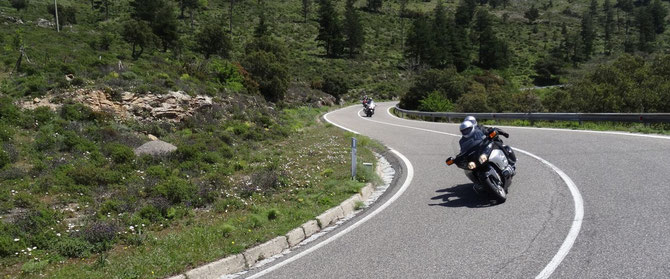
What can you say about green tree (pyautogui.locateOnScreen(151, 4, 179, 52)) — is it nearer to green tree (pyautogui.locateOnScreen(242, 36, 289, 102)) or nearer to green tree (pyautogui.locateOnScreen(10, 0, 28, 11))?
green tree (pyautogui.locateOnScreen(242, 36, 289, 102))

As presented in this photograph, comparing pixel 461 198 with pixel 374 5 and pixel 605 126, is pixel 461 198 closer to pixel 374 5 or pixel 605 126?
pixel 605 126

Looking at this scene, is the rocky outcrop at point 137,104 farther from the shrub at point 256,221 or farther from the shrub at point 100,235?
the shrub at point 256,221

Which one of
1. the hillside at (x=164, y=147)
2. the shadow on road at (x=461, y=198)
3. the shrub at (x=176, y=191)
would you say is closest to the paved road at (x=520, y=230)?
the shadow on road at (x=461, y=198)

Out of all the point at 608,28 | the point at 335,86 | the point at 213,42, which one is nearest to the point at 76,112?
the point at 213,42

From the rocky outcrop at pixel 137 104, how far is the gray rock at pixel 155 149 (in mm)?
3803

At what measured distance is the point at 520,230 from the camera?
5625mm

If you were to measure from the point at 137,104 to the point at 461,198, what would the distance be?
1438 centimetres

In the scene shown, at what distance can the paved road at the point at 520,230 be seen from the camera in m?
4.54

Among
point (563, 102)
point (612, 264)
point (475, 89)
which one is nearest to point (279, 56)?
point (475, 89)

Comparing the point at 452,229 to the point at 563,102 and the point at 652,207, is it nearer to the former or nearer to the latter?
the point at 652,207

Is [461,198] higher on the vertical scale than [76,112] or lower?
lower

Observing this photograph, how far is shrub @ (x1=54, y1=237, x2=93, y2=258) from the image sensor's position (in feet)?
19.7

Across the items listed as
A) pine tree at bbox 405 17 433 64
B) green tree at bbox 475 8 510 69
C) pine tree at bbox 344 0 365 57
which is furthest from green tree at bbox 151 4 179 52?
Result: green tree at bbox 475 8 510 69

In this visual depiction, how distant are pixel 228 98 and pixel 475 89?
25.8 metres
